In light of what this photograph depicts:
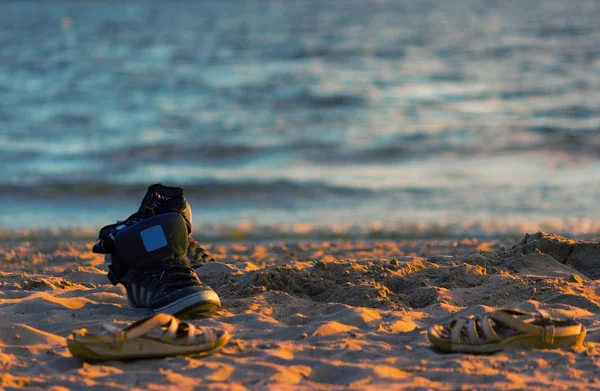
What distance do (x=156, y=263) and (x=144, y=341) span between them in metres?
0.77

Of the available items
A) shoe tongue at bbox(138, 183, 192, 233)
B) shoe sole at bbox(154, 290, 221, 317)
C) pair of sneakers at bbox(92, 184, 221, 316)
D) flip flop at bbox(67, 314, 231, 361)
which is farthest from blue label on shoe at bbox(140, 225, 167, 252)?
flip flop at bbox(67, 314, 231, 361)

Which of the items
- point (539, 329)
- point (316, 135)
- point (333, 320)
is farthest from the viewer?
point (316, 135)

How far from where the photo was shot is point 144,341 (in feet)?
10.6

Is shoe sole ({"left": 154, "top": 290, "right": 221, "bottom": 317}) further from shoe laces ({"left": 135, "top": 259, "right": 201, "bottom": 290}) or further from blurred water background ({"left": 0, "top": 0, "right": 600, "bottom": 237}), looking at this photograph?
blurred water background ({"left": 0, "top": 0, "right": 600, "bottom": 237})

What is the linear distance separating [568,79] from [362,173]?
11.4 m

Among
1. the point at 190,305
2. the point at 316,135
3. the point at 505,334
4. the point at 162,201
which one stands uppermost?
the point at 316,135

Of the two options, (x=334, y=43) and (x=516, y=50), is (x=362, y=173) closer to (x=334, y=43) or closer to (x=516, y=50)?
(x=516, y=50)

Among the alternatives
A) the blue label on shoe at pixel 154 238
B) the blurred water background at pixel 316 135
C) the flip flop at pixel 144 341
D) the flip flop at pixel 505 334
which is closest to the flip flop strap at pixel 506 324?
the flip flop at pixel 505 334

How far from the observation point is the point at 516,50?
2744 centimetres

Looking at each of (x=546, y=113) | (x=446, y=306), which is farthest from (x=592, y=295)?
(x=546, y=113)

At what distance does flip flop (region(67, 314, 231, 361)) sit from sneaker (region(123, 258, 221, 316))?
17.6 inches

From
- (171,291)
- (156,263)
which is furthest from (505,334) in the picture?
(156,263)

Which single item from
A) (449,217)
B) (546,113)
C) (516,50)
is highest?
(516,50)

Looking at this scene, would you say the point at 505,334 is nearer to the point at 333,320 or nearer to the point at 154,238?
the point at 333,320
